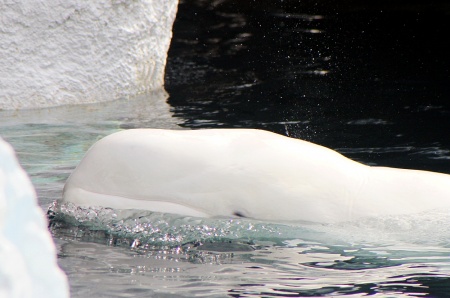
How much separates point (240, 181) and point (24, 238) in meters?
2.45

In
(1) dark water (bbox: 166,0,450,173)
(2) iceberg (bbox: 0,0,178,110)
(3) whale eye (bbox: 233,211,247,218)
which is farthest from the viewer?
(2) iceberg (bbox: 0,0,178,110)

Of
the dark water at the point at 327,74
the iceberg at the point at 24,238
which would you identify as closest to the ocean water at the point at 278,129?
the dark water at the point at 327,74

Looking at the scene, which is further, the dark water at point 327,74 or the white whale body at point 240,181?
the dark water at point 327,74

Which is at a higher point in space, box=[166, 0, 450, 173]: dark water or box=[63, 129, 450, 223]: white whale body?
box=[166, 0, 450, 173]: dark water

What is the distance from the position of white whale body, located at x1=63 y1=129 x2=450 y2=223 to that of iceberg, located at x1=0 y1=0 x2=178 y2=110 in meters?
3.63

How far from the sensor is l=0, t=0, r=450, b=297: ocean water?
3912 mm

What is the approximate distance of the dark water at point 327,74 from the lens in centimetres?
722

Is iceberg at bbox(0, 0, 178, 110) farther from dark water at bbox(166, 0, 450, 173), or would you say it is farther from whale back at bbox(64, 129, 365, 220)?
whale back at bbox(64, 129, 365, 220)

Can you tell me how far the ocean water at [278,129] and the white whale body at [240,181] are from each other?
0.24 ft

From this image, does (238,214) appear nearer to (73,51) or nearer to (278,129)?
(278,129)

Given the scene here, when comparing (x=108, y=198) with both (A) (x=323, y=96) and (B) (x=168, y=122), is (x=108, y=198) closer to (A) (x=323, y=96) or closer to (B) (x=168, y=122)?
(B) (x=168, y=122)

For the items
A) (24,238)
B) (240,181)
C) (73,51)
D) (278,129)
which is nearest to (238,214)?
(240,181)

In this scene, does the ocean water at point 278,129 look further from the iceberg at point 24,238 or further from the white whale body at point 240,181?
the iceberg at point 24,238

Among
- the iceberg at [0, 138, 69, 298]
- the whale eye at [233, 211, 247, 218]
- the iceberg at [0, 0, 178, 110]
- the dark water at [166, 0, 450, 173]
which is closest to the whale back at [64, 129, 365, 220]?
the whale eye at [233, 211, 247, 218]
